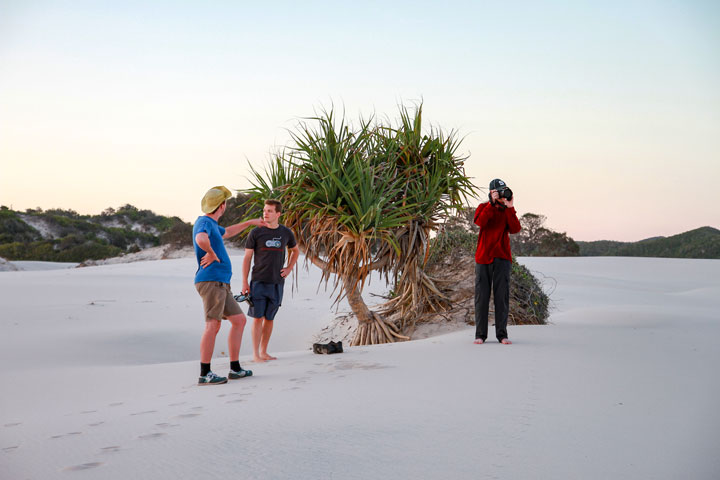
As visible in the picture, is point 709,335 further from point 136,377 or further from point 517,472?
point 136,377

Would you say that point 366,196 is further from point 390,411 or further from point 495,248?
point 390,411

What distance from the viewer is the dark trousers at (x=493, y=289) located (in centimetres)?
543

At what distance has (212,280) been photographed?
13.9ft

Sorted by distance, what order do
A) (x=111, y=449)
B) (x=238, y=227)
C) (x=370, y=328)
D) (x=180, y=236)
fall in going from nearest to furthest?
(x=111, y=449) < (x=238, y=227) < (x=370, y=328) < (x=180, y=236)

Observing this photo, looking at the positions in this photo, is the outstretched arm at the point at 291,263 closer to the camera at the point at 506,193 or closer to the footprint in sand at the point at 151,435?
the camera at the point at 506,193

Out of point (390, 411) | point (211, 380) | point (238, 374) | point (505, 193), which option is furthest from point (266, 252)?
point (390, 411)

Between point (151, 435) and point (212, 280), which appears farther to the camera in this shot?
point (212, 280)

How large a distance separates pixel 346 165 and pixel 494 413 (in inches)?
166

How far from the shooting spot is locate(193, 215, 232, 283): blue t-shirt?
166 inches

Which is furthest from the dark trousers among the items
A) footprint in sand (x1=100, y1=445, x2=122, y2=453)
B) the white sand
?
footprint in sand (x1=100, y1=445, x2=122, y2=453)

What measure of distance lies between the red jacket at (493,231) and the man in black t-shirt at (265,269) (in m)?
2.01

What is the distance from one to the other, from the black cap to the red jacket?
0.18 metres

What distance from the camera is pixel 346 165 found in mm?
6582

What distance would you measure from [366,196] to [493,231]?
1511 millimetres
